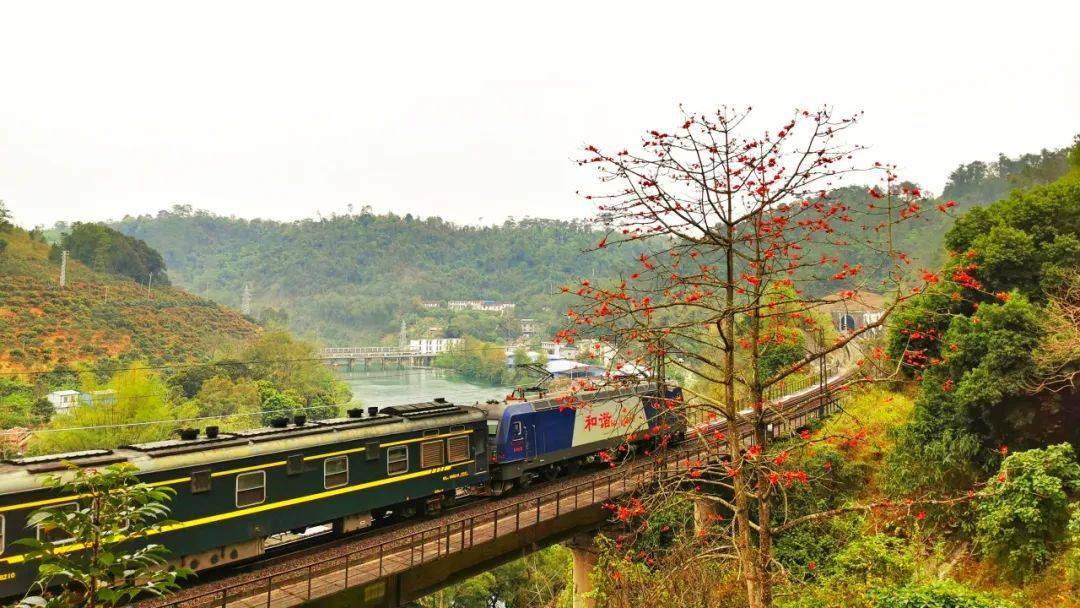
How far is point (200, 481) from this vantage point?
43.8 ft

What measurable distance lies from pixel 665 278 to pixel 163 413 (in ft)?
131

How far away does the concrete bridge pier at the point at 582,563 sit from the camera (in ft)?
69.4

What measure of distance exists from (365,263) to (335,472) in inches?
5219

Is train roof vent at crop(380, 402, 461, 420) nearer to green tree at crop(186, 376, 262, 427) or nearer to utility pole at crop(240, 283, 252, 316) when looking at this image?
green tree at crop(186, 376, 262, 427)

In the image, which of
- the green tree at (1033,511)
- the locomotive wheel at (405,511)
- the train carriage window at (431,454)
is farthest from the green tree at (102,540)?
the green tree at (1033,511)

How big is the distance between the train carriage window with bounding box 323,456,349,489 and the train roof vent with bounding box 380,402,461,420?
2.32 m

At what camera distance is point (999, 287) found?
66.8 ft

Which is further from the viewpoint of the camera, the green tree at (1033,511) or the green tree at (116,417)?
the green tree at (116,417)

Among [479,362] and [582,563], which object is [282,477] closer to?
[582,563]

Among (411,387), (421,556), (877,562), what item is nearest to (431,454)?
(421,556)

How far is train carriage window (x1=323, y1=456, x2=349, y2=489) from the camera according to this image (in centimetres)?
1556

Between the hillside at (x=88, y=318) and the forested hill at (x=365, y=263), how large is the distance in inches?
1582

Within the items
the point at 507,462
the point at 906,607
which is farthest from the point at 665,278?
the point at 507,462

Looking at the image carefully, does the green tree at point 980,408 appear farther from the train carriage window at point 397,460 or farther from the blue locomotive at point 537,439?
the train carriage window at point 397,460
